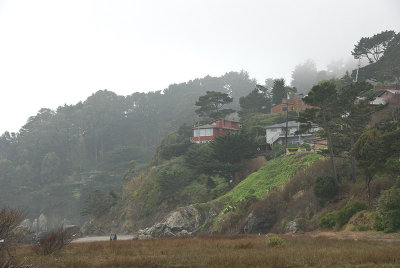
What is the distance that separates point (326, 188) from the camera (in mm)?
36625

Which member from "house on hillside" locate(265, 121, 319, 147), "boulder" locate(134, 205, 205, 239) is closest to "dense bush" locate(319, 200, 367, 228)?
"boulder" locate(134, 205, 205, 239)

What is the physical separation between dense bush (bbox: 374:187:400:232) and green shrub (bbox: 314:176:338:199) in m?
9.20

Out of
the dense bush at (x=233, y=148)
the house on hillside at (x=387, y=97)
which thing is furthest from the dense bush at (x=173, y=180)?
the house on hillside at (x=387, y=97)

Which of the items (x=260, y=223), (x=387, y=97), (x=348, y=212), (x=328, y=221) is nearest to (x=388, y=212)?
(x=348, y=212)

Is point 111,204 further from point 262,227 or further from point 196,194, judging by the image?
point 262,227

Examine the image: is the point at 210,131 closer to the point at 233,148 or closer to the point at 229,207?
the point at 233,148

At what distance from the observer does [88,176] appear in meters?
134

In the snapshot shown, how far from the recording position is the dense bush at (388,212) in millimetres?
24953

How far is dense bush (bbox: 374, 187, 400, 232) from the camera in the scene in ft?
81.9

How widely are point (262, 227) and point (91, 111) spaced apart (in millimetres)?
129813

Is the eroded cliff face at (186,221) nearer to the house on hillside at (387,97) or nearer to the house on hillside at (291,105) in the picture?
the house on hillside at (387,97)

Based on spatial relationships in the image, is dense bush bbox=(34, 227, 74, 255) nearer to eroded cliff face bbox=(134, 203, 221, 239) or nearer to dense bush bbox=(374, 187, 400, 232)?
dense bush bbox=(374, 187, 400, 232)

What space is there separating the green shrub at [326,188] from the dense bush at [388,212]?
9.20 meters

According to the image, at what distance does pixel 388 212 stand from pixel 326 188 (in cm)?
1104
